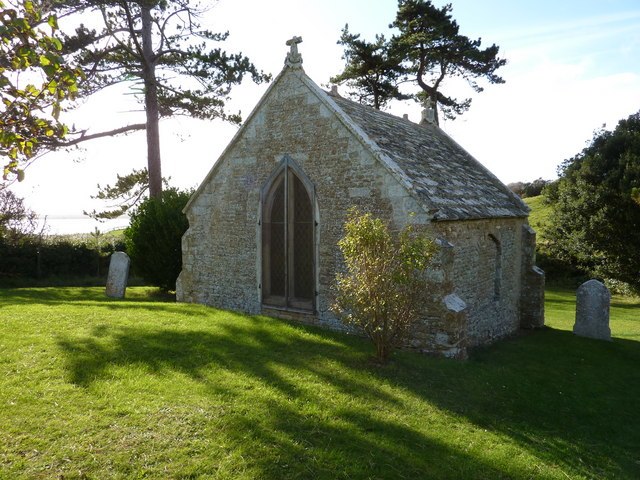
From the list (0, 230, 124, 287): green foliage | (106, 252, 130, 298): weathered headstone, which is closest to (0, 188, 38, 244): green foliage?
(0, 230, 124, 287): green foliage

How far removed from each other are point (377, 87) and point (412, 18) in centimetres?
447

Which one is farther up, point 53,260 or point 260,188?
point 260,188

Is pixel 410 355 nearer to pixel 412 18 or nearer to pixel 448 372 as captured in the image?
pixel 448 372

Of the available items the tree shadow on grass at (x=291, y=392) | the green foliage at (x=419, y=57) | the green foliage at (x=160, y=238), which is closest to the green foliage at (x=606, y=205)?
the green foliage at (x=419, y=57)

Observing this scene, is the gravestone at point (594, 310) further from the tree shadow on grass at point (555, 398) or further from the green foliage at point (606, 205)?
the green foliage at point (606, 205)

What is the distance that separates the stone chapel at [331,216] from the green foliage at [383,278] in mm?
1386

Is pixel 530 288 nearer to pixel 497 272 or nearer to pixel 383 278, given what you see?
pixel 497 272

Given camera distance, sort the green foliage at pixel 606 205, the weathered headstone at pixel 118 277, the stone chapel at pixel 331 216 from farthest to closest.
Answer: the green foliage at pixel 606 205 < the weathered headstone at pixel 118 277 < the stone chapel at pixel 331 216

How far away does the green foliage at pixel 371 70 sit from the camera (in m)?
28.3

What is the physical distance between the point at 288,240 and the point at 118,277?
797cm

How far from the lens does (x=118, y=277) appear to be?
16.4 m

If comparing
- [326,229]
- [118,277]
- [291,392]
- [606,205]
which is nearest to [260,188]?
[326,229]

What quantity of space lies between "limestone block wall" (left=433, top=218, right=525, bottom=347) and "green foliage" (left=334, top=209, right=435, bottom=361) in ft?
6.06

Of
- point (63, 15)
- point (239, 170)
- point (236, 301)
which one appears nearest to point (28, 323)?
point (236, 301)
